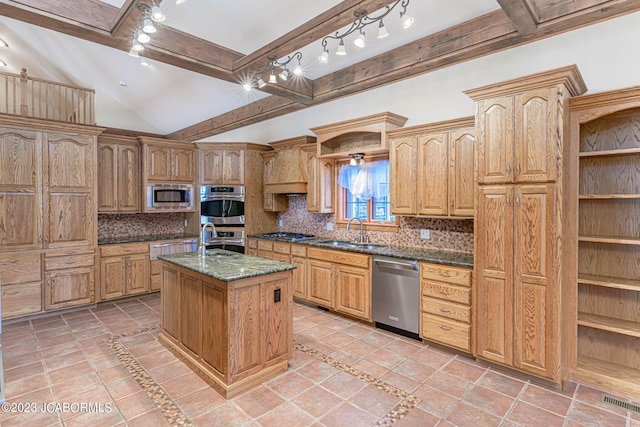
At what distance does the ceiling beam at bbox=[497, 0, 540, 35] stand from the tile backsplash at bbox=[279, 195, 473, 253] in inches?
72.0

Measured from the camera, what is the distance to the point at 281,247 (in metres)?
4.99

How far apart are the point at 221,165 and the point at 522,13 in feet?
15.2

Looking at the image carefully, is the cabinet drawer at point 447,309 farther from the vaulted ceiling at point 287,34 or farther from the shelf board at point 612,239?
the vaulted ceiling at point 287,34

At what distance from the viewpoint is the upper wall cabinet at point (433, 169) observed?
10.9 ft

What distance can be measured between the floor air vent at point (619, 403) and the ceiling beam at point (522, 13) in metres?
2.93

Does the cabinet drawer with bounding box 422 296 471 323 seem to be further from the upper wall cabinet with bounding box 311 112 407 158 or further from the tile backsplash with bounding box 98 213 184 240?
the tile backsplash with bounding box 98 213 184 240

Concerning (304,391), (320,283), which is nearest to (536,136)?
(304,391)

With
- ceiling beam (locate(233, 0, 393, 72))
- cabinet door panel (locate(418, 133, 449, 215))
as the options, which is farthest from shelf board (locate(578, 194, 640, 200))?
ceiling beam (locate(233, 0, 393, 72))

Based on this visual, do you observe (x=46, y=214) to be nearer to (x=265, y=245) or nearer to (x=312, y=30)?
(x=265, y=245)

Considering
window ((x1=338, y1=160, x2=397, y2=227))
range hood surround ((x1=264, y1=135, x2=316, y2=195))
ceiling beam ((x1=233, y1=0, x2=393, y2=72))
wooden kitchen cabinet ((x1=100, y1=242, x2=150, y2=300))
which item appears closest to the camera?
ceiling beam ((x1=233, y1=0, x2=393, y2=72))

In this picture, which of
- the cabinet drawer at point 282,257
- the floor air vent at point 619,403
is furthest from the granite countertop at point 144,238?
the floor air vent at point 619,403

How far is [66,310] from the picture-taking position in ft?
14.6

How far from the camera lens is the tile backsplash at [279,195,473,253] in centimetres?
364

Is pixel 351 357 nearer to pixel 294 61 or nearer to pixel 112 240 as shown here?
pixel 294 61
